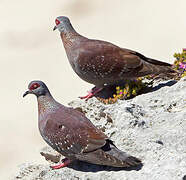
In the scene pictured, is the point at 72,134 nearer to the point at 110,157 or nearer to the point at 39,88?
the point at 110,157

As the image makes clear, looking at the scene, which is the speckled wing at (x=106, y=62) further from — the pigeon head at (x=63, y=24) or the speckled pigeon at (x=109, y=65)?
the pigeon head at (x=63, y=24)

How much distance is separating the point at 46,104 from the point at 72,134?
939 mm

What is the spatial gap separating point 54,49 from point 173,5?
6.07 meters

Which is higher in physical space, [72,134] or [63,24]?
[63,24]

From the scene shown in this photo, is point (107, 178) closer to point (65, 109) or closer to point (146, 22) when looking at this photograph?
point (65, 109)

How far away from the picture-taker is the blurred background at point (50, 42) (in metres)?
14.7

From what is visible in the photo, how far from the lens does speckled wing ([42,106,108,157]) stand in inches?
247

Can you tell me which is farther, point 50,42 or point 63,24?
point 50,42

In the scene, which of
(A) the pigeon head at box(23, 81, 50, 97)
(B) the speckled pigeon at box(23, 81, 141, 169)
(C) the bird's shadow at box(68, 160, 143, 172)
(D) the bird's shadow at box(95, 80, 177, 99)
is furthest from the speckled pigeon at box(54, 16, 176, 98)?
(C) the bird's shadow at box(68, 160, 143, 172)

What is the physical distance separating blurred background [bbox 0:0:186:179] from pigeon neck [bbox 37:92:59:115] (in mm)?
5780

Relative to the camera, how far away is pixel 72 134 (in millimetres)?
6422

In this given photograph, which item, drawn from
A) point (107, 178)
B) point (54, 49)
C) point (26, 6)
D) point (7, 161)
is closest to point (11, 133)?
point (7, 161)

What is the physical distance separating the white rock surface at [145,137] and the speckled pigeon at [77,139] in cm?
16

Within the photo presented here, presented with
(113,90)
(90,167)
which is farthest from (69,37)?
(90,167)
